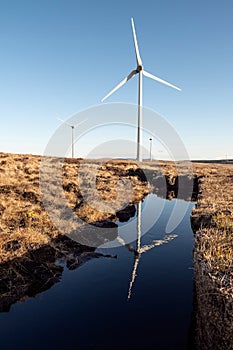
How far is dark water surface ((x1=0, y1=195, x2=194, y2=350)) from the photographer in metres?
11.3

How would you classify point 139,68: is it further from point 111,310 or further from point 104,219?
point 111,310

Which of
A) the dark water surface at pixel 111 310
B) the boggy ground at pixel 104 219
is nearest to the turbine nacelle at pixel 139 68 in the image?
the boggy ground at pixel 104 219

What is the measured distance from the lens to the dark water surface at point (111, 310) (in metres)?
11.3

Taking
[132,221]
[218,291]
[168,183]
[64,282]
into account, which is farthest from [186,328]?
[168,183]

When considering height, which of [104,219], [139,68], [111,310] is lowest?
[111,310]

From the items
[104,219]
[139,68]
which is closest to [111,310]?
[104,219]

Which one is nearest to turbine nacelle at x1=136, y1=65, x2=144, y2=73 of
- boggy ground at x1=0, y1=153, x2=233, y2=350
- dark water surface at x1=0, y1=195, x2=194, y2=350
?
boggy ground at x1=0, y1=153, x2=233, y2=350

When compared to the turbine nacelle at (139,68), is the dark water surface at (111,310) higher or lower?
lower

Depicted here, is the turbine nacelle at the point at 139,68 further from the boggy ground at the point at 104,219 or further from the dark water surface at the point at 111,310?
the dark water surface at the point at 111,310

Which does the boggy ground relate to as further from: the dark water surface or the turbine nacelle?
the turbine nacelle

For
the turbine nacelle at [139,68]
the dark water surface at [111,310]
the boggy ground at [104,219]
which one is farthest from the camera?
the turbine nacelle at [139,68]

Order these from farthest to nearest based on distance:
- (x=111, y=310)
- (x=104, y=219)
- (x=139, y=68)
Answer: (x=139, y=68), (x=104, y=219), (x=111, y=310)

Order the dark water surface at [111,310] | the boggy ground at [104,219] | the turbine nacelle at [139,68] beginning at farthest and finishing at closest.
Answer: the turbine nacelle at [139,68], the dark water surface at [111,310], the boggy ground at [104,219]

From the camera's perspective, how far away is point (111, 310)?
13484mm
